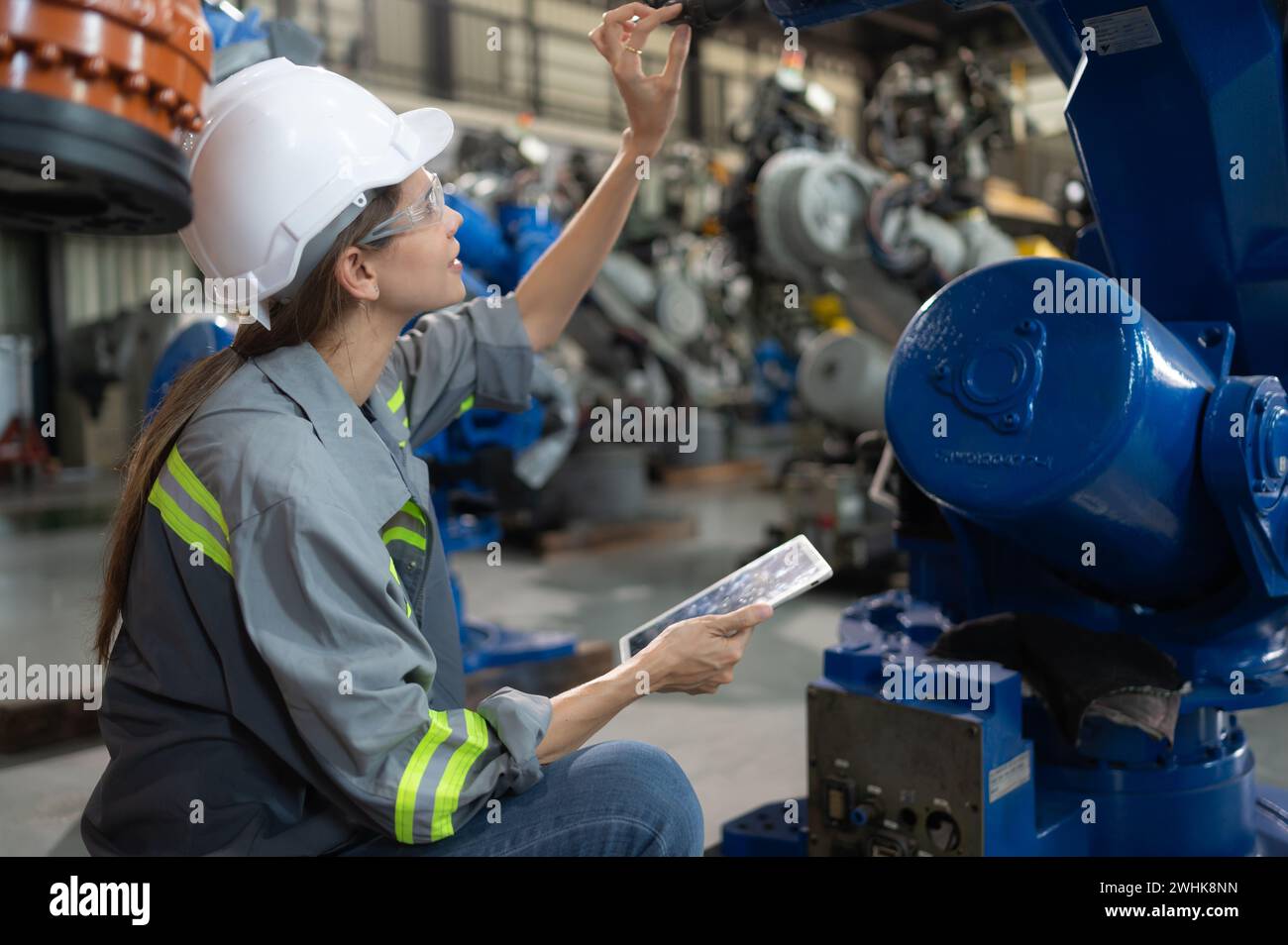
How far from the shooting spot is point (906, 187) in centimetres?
472

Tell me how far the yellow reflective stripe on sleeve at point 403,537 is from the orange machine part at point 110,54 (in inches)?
23.7

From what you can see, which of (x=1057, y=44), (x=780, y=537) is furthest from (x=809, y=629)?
(x=1057, y=44)

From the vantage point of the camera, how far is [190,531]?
1.12 meters

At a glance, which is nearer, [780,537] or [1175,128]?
→ [1175,128]

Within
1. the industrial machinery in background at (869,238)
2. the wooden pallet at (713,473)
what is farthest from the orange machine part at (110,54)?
the wooden pallet at (713,473)

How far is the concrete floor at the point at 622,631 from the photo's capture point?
8.43 feet

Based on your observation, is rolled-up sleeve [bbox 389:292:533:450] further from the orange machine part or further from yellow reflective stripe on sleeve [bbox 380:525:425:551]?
the orange machine part

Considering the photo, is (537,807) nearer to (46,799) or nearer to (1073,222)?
(46,799)

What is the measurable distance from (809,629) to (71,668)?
8.25 feet

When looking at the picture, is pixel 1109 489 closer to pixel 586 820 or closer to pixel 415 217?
pixel 586 820

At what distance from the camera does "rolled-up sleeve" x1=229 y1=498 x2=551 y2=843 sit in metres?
1.04

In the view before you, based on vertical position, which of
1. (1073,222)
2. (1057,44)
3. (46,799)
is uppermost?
(1073,222)

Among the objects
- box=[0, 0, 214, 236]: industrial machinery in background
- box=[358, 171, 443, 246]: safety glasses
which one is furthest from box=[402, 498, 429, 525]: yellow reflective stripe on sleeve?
box=[0, 0, 214, 236]: industrial machinery in background

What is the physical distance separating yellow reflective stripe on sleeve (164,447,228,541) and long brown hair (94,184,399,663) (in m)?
0.04
